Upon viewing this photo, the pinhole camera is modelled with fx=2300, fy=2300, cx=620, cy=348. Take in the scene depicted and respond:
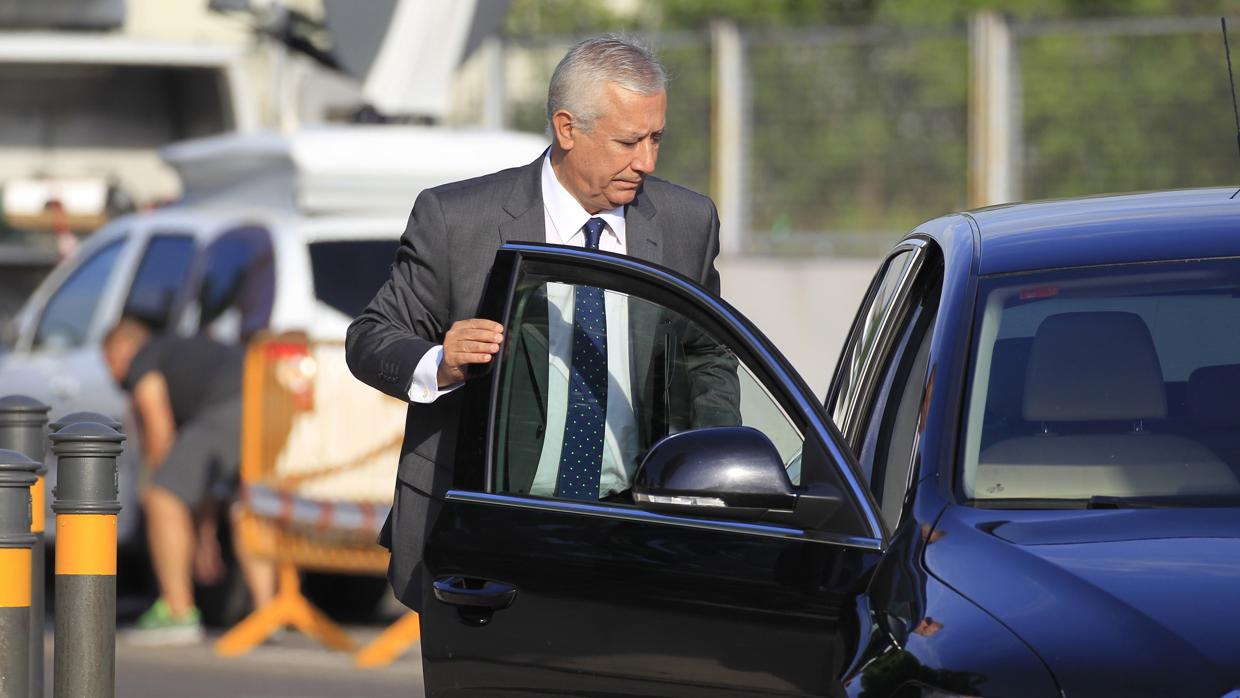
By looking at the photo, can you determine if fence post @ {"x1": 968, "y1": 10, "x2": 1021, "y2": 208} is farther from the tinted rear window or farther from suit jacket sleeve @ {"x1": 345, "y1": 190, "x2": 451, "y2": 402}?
suit jacket sleeve @ {"x1": 345, "y1": 190, "x2": 451, "y2": 402}

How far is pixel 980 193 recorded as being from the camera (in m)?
13.8

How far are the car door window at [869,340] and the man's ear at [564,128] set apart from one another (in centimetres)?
73

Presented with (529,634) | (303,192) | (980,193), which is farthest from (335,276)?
(529,634)

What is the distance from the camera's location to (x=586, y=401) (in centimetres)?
410

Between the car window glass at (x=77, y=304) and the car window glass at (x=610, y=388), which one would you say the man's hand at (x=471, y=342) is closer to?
the car window glass at (x=610, y=388)

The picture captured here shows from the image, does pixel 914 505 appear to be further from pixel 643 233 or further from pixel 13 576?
pixel 13 576

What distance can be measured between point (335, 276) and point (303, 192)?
581 mm

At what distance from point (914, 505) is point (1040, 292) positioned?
22.6 inches

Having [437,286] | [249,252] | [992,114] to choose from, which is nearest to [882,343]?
[437,286]

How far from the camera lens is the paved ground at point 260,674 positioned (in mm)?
9375

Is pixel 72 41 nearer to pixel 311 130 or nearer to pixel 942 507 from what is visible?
pixel 311 130

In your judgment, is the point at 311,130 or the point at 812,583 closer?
the point at 812,583

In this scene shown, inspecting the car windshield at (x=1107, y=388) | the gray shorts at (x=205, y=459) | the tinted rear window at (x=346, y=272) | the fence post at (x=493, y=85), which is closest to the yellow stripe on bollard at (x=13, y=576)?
the car windshield at (x=1107, y=388)

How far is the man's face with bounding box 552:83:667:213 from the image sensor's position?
4.47m
